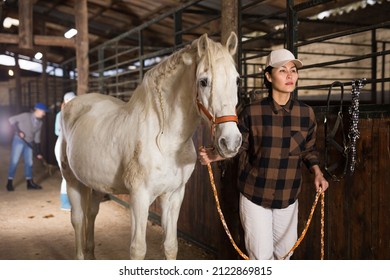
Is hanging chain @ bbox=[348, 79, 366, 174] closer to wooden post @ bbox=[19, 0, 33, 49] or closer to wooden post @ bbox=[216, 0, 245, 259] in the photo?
wooden post @ bbox=[216, 0, 245, 259]

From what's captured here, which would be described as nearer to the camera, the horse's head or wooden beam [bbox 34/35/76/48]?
the horse's head

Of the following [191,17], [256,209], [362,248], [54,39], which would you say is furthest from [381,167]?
[191,17]

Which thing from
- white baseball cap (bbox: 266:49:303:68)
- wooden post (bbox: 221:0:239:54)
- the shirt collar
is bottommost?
the shirt collar

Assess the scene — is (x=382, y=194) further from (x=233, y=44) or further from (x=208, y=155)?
(x=233, y=44)

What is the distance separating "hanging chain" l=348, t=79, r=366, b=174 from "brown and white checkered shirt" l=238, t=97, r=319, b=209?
253mm

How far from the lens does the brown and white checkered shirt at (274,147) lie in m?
1.85

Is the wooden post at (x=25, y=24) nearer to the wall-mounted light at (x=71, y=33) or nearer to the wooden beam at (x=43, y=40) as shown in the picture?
the wooden beam at (x=43, y=40)

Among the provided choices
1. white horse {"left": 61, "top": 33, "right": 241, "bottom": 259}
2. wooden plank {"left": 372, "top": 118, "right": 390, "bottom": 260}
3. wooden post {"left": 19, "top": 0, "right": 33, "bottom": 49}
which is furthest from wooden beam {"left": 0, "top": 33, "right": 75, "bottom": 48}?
wooden plank {"left": 372, "top": 118, "right": 390, "bottom": 260}

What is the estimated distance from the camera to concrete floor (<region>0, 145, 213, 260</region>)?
3521 millimetres

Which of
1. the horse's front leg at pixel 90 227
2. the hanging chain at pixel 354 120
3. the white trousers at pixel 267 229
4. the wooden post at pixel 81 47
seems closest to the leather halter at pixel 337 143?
the hanging chain at pixel 354 120

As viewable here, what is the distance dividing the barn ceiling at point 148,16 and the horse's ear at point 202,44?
3.47 feet

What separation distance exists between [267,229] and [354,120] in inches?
29.7

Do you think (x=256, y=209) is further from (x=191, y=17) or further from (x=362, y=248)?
(x=191, y=17)

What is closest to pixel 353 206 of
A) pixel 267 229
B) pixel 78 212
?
pixel 267 229
